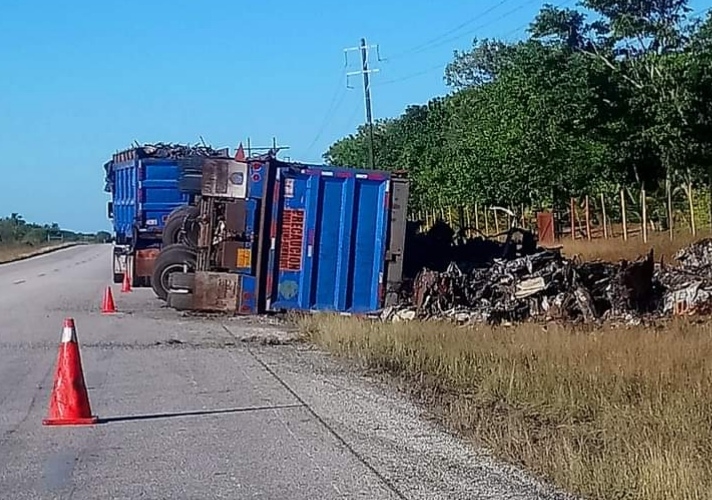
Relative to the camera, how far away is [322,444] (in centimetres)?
969

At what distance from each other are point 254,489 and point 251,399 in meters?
4.14

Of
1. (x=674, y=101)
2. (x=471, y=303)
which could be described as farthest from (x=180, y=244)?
(x=674, y=101)

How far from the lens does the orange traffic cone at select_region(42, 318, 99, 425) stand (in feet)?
35.1

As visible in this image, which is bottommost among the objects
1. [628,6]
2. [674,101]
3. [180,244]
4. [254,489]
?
[254,489]

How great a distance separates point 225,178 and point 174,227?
3672 mm

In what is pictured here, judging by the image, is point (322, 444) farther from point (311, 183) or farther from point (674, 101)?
point (674, 101)

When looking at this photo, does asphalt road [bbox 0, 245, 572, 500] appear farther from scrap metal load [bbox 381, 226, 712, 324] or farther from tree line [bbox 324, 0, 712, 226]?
tree line [bbox 324, 0, 712, 226]

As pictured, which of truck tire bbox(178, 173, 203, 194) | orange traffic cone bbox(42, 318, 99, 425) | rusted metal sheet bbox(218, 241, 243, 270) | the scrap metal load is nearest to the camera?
orange traffic cone bbox(42, 318, 99, 425)

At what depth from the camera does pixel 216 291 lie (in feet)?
71.1

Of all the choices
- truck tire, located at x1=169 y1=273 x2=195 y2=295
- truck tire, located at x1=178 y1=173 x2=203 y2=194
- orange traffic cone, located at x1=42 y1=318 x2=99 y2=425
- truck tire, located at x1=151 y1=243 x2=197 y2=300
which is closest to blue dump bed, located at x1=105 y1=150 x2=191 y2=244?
truck tire, located at x1=151 y1=243 x2=197 y2=300

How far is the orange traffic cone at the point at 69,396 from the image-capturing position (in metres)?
10.7

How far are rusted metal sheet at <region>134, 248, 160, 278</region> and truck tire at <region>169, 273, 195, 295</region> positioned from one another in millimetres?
4878

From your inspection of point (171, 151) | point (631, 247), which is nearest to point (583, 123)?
point (631, 247)

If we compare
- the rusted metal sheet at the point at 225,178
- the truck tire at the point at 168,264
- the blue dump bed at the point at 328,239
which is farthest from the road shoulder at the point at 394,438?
the truck tire at the point at 168,264
